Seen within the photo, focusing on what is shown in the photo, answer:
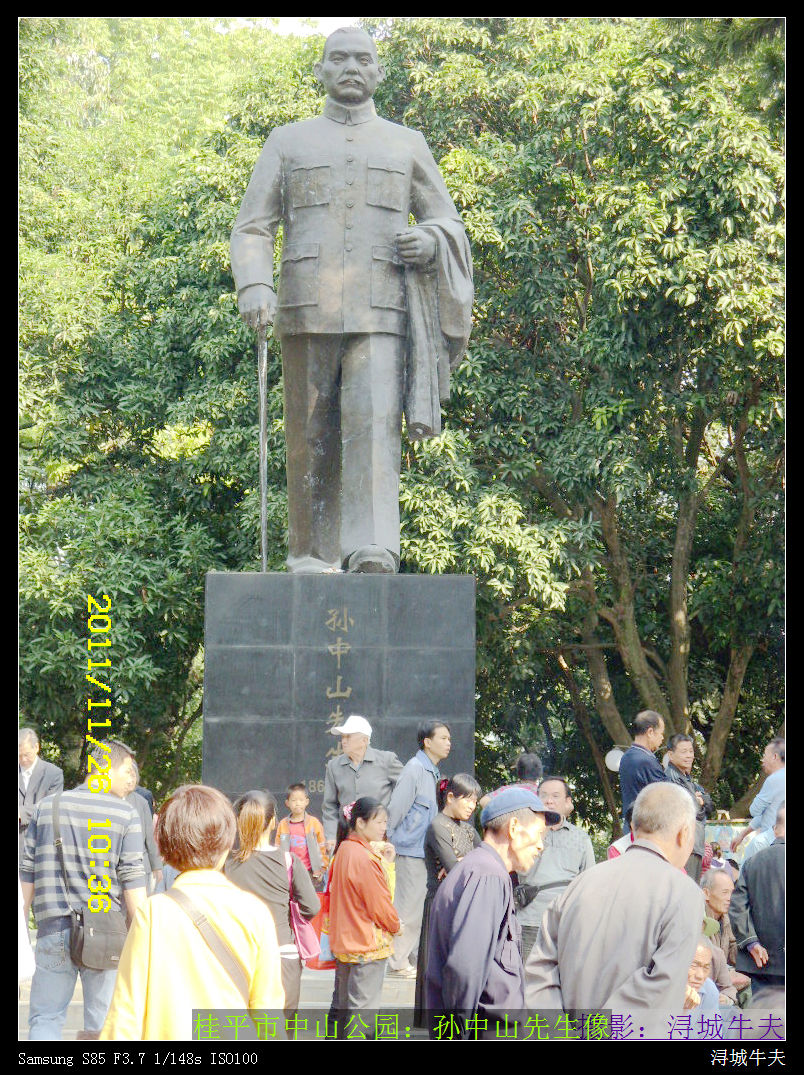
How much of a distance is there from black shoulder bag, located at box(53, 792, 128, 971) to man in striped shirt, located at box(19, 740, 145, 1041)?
0.02 m

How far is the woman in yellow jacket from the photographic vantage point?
296cm

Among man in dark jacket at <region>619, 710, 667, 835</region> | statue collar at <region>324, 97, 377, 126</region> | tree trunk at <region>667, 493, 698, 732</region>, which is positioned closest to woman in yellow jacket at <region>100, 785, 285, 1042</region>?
man in dark jacket at <region>619, 710, 667, 835</region>

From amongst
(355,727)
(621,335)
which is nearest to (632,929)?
(355,727)

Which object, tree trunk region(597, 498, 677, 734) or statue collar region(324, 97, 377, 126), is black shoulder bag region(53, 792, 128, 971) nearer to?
statue collar region(324, 97, 377, 126)

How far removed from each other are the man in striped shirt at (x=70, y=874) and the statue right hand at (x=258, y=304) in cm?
264

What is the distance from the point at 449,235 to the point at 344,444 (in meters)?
1.09

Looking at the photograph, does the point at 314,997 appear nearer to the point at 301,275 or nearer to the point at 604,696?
the point at 301,275

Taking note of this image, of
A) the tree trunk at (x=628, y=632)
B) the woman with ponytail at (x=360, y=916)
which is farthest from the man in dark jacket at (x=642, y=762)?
the tree trunk at (x=628, y=632)

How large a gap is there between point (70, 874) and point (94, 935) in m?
0.21

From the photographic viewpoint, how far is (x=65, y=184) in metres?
15.2

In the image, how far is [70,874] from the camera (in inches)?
187

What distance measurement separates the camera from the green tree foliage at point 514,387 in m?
11.6

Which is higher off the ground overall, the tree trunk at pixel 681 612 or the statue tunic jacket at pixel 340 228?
the statue tunic jacket at pixel 340 228

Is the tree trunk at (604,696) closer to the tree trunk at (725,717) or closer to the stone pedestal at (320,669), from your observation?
the tree trunk at (725,717)
